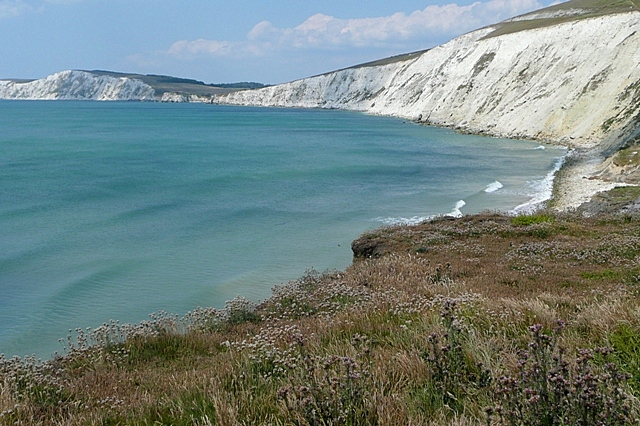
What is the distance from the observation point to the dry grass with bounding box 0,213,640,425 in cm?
413

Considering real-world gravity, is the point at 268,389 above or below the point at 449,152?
above

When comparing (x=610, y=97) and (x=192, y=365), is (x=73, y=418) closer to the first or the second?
(x=192, y=365)

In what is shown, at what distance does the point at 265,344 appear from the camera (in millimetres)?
6207

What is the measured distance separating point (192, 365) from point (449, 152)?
50.5m

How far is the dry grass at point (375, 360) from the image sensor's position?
13.5 ft

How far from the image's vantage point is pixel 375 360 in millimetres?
5520

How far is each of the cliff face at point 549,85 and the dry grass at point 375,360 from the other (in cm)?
3265

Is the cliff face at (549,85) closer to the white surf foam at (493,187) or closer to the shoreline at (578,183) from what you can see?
the shoreline at (578,183)

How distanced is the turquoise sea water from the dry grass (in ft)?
20.9

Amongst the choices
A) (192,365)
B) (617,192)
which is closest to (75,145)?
(617,192)

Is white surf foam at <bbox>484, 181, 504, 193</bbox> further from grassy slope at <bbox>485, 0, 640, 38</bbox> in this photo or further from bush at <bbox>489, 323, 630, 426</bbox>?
grassy slope at <bbox>485, 0, 640, 38</bbox>

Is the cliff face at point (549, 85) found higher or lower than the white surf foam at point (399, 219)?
higher

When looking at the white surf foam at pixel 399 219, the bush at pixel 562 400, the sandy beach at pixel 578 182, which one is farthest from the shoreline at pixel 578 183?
the bush at pixel 562 400

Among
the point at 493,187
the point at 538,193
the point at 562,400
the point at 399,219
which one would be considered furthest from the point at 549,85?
the point at 562,400
